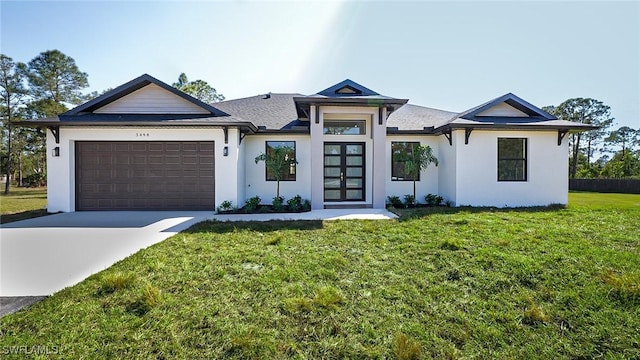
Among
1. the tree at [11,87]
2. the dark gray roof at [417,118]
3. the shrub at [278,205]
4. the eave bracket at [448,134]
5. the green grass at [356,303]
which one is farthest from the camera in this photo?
the tree at [11,87]

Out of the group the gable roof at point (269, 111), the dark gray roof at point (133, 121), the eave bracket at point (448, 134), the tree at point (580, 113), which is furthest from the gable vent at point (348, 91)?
the tree at point (580, 113)

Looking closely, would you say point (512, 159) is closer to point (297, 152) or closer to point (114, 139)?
point (297, 152)

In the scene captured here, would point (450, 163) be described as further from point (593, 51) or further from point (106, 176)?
point (106, 176)

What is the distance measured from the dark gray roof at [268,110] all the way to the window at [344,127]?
98 centimetres

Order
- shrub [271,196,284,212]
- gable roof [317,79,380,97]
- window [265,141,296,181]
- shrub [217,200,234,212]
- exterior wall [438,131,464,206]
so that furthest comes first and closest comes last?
window [265,141,296,181] < exterior wall [438,131,464,206] < gable roof [317,79,380,97] < shrub [271,196,284,212] < shrub [217,200,234,212]

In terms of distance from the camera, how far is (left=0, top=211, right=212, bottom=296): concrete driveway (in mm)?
3830

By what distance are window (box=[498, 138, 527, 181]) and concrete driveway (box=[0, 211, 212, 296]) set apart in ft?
35.4

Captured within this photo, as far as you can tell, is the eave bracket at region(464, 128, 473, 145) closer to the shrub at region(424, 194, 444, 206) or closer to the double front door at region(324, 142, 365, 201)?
the shrub at region(424, 194, 444, 206)

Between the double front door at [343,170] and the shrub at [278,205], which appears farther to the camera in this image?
the double front door at [343,170]

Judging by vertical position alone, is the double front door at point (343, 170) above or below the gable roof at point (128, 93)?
below

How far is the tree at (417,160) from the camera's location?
10534mm

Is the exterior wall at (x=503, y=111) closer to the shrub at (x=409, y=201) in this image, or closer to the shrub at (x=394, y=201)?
the shrub at (x=409, y=201)

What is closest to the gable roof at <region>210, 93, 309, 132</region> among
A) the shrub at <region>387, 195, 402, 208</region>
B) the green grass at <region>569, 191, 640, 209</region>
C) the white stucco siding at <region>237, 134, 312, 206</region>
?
the white stucco siding at <region>237, 134, 312, 206</region>

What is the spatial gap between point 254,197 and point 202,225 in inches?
143
